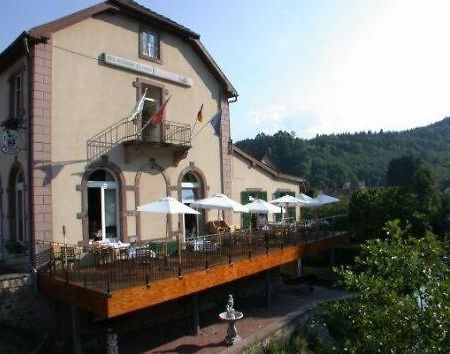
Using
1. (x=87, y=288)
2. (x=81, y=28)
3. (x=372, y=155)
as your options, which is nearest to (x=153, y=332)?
(x=87, y=288)

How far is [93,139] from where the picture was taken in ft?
46.5

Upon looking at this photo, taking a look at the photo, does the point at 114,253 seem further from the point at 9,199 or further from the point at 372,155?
the point at 372,155

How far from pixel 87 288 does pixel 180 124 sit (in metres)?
8.50

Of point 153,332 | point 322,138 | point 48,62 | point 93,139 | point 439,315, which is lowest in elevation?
point 153,332

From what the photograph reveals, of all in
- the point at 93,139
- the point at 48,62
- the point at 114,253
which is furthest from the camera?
the point at 93,139

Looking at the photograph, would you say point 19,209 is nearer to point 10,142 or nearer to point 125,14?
point 10,142

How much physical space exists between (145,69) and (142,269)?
24.7 ft

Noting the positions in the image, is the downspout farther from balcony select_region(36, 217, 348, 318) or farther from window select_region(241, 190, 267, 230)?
window select_region(241, 190, 267, 230)

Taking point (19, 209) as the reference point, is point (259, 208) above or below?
below

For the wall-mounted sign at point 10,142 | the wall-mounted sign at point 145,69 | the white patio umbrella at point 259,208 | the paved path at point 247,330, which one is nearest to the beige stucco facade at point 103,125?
the wall-mounted sign at point 145,69

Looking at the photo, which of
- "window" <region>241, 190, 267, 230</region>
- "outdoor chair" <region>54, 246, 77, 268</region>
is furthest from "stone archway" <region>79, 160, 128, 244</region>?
"window" <region>241, 190, 267, 230</region>

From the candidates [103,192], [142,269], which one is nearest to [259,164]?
[103,192]

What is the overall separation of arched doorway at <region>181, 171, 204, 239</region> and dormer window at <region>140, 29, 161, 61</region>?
4680mm

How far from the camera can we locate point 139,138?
15289mm
